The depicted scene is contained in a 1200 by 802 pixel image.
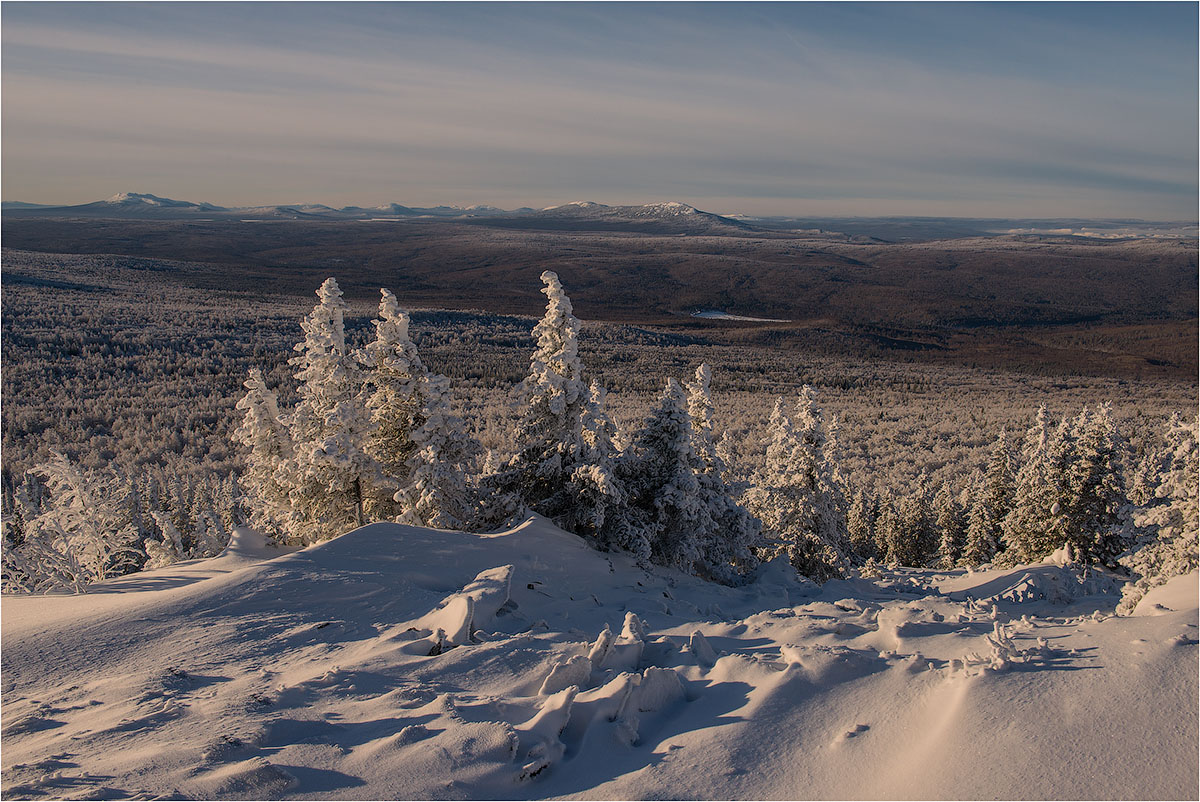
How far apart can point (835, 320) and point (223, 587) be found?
152 metres

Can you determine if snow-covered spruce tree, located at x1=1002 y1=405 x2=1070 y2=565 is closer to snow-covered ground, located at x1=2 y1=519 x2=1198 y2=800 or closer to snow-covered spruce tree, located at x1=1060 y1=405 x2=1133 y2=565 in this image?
snow-covered spruce tree, located at x1=1060 y1=405 x2=1133 y2=565

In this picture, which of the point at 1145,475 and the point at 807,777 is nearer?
the point at 807,777

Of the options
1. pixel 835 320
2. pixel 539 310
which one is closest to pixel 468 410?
pixel 539 310

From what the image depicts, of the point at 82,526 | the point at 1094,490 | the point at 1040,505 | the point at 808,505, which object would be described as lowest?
the point at 82,526

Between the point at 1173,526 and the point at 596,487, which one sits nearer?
the point at 1173,526

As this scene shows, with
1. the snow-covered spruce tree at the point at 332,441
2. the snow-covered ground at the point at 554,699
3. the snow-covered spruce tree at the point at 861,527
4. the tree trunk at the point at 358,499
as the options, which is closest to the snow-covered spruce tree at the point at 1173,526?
the snow-covered ground at the point at 554,699

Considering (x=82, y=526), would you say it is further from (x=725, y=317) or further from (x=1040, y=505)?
(x=725, y=317)

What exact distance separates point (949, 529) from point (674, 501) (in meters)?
21.4

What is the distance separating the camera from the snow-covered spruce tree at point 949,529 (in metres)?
30.9

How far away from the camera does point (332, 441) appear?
15867 millimetres

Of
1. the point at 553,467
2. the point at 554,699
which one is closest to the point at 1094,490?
the point at 553,467

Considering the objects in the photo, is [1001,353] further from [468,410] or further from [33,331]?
[33,331]

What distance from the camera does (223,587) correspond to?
8.98 metres

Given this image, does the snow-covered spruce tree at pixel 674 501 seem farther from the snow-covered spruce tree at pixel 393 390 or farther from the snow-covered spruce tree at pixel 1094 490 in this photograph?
the snow-covered spruce tree at pixel 1094 490
